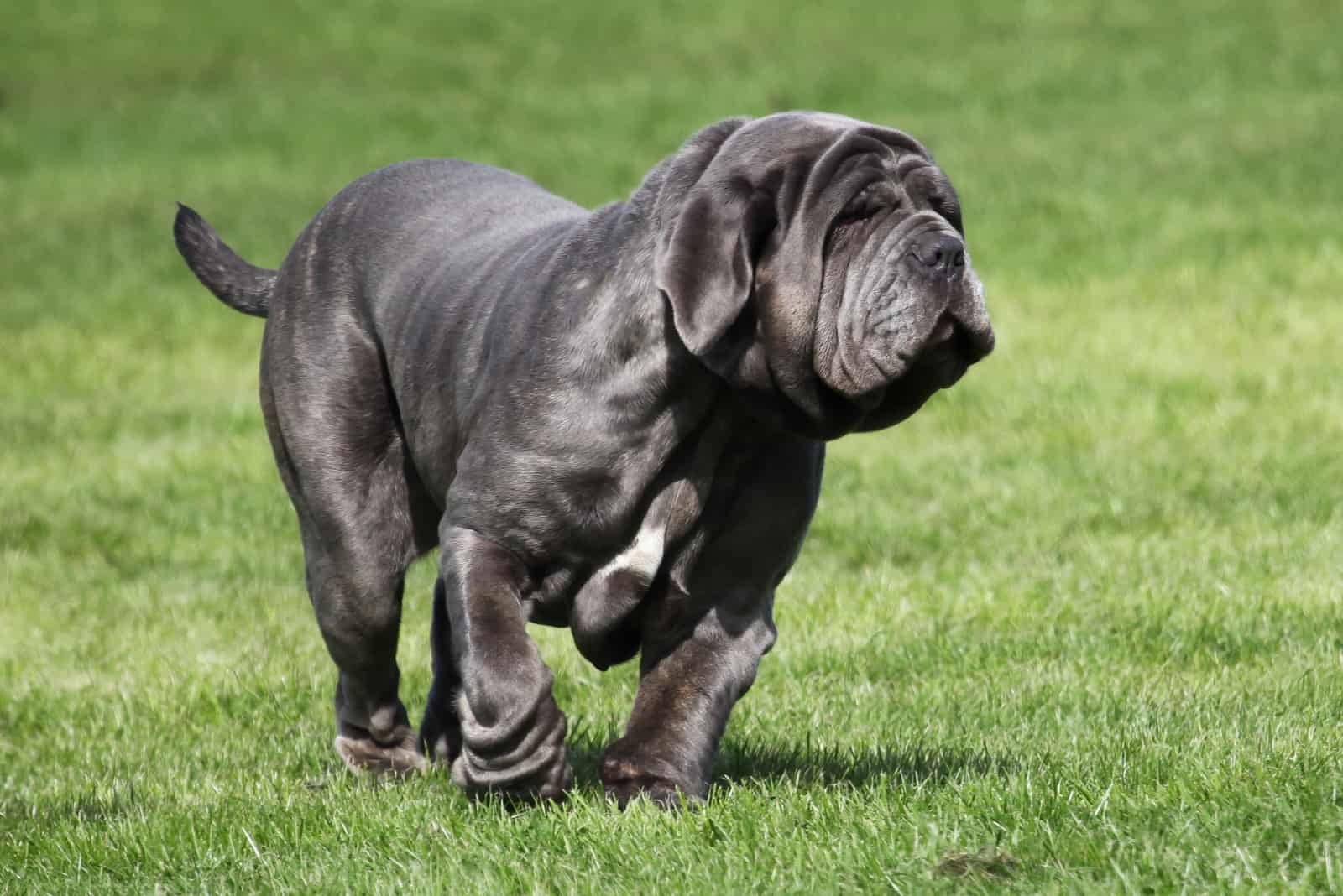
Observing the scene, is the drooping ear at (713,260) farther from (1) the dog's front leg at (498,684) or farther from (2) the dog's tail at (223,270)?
(2) the dog's tail at (223,270)

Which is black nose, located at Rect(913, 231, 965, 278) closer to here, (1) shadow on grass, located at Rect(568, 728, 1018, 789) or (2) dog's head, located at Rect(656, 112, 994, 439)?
(2) dog's head, located at Rect(656, 112, 994, 439)

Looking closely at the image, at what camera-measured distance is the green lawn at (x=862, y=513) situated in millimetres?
4340

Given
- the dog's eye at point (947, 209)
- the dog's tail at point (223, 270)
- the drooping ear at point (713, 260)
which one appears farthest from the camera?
the dog's tail at point (223, 270)

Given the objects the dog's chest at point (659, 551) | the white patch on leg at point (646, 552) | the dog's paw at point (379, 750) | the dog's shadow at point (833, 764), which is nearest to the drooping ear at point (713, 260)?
the dog's chest at point (659, 551)

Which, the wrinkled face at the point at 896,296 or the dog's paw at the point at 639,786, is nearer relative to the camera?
the wrinkled face at the point at 896,296

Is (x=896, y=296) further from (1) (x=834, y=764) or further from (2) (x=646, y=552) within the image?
(1) (x=834, y=764)

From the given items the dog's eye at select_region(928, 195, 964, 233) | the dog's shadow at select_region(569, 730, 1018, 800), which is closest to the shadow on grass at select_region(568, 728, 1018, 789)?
the dog's shadow at select_region(569, 730, 1018, 800)

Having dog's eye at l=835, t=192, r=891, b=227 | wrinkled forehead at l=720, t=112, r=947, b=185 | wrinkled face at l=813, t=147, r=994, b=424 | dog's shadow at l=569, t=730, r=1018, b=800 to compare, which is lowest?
dog's shadow at l=569, t=730, r=1018, b=800

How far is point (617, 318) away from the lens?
4.56m

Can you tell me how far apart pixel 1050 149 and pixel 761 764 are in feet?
49.5

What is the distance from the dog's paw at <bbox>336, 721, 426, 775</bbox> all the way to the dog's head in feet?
7.00

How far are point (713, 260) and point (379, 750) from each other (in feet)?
7.82

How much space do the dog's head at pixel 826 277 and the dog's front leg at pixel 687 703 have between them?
70 cm

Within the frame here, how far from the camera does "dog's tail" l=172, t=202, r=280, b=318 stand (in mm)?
6359
